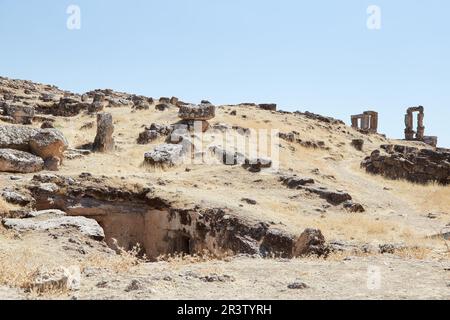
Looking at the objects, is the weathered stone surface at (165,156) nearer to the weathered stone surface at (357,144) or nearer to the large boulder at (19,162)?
the large boulder at (19,162)

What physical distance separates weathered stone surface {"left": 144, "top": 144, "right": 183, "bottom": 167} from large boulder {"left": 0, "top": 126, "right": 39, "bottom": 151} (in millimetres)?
4419

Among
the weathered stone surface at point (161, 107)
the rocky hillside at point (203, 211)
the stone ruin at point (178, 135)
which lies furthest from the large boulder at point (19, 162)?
the weathered stone surface at point (161, 107)

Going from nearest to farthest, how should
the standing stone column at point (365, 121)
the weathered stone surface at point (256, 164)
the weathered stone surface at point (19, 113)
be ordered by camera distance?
1. the weathered stone surface at point (256, 164)
2. the weathered stone surface at point (19, 113)
3. the standing stone column at point (365, 121)

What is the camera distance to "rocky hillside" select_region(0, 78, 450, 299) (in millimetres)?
5746

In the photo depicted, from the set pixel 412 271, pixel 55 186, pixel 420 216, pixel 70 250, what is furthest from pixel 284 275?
pixel 420 216

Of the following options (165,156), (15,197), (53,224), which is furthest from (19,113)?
(53,224)

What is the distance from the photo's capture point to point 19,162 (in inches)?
559

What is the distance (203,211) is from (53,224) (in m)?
4.01

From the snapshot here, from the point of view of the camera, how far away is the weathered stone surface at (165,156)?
59.6ft

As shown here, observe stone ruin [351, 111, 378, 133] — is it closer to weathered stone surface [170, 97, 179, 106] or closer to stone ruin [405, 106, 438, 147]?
stone ruin [405, 106, 438, 147]

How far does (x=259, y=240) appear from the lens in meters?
11.7

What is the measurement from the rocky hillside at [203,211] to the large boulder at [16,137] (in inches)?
1.4

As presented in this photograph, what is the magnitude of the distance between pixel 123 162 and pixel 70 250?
9298 millimetres

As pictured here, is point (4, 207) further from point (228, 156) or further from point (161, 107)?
point (161, 107)
